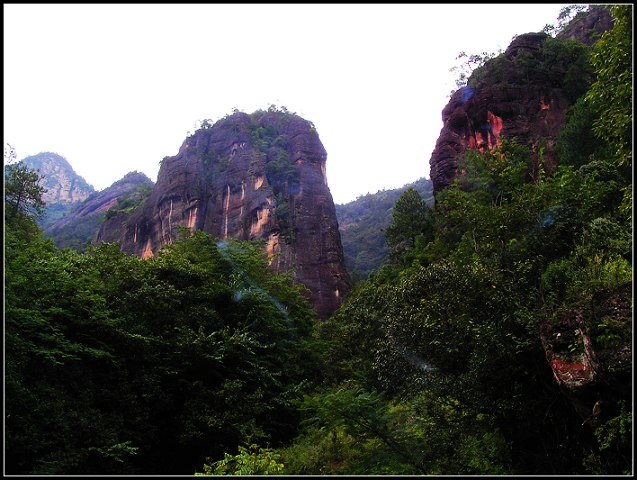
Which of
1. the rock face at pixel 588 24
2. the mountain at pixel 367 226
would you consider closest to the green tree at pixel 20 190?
the mountain at pixel 367 226

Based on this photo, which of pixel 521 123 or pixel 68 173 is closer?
pixel 521 123

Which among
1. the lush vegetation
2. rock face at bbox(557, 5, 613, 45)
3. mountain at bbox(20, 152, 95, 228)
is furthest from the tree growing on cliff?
mountain at bbox(20, 152, 95, 228)

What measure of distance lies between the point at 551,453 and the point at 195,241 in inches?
575

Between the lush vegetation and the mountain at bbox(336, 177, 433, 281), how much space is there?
36.1 metres

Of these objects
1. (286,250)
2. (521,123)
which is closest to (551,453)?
(521,123)

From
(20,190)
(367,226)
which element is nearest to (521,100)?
(20,190)

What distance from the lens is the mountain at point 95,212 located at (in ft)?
208

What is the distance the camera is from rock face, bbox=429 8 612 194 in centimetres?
3061

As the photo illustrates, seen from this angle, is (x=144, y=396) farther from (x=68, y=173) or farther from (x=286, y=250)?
(x=68, y=173)

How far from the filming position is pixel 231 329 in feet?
50.9

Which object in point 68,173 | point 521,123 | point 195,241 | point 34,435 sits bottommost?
point 34,435

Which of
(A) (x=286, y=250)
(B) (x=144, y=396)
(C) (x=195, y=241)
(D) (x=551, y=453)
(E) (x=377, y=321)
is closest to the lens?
(D) (x=551, y=453)

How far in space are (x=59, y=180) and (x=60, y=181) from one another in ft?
1.32

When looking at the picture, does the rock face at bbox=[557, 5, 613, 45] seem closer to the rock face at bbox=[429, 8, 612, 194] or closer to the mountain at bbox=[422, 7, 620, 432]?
the mountain at bbox=[422, 7, 620, 432]
